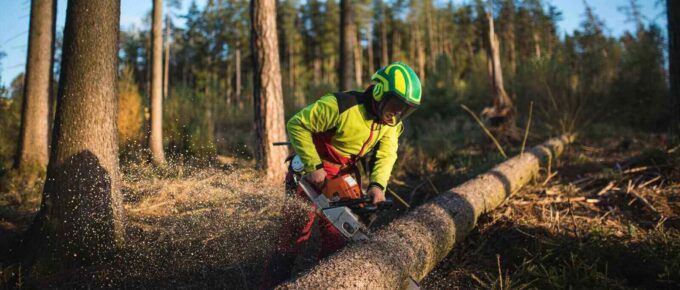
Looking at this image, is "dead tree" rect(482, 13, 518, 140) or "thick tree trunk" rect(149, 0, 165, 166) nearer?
"thick tree trunk" rect(149, 0, 165, 166)

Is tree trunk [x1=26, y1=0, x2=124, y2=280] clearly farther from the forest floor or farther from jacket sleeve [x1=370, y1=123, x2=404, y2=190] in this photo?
jacket sleeve [x1=370, y1=123, x2=404, y2=190]

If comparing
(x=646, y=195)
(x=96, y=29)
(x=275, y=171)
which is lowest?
(x=646, y=195)

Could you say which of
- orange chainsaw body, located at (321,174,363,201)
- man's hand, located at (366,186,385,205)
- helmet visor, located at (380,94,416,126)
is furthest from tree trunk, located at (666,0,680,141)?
orange chainsaw body, located at (321,174,363,201)

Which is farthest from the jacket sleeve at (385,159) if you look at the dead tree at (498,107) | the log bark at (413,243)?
the dead tree at (498,107)

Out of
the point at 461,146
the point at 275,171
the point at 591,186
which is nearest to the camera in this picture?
the point at 591,186

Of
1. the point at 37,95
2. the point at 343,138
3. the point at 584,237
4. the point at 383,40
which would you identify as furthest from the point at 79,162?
the point at 383,40

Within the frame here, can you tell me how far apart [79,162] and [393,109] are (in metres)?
2.81

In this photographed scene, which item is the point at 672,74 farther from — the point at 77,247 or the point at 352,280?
the point at 77,247

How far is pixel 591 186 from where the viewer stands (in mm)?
5000

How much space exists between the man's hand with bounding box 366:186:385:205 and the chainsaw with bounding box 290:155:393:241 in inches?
3.4

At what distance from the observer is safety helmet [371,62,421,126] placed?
269 cm

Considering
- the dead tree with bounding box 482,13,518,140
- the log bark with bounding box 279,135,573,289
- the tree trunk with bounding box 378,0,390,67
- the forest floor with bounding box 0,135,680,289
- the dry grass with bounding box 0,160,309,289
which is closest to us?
the log bark with bounding box 279,135,573,289

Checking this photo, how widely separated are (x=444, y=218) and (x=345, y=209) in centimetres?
122

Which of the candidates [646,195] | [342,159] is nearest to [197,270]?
[342,159]
